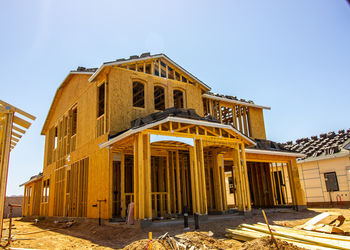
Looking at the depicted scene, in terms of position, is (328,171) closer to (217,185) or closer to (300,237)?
(217,185)

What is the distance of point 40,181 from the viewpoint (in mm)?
25547

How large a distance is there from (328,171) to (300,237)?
1461cm

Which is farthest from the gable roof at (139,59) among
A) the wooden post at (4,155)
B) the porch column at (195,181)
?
the wooden post at (4,155)

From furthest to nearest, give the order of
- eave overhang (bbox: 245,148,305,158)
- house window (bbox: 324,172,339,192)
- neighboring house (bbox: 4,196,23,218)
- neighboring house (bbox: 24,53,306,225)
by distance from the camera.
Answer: neighboring house (bbox: 4,196,23,218) → house window (bbox: 324,172,339,192) → eave overhang (bbox: 245,148,305,158) → neighboring house (bbox: 24,53,306,225)

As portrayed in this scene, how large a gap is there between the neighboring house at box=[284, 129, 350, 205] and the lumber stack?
13.0 m

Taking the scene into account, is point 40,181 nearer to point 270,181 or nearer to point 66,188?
point 66,188

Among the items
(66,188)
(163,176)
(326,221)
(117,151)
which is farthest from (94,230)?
(326,221)

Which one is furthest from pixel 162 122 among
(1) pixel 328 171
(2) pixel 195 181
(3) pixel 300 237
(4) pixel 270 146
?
(1) pixel 328 171

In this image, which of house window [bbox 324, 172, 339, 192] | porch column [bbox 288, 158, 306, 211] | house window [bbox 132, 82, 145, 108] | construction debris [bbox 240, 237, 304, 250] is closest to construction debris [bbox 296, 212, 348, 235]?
construction debris [bbox 240, 237, 304, 250]

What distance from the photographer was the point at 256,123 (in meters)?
20.2

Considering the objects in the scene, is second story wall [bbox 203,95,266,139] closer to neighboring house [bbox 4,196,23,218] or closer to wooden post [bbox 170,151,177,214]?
wooden post [bbox 170,151,177,214]

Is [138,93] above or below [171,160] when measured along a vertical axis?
above

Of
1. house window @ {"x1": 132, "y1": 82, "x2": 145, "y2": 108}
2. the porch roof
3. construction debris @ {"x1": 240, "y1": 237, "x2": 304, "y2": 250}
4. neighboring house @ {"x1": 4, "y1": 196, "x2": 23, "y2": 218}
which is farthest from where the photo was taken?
neighboring house @ {"x1": 4, "y1": 196, "x2": 23, "y2": 218}

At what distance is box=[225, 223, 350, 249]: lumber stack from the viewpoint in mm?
6089
